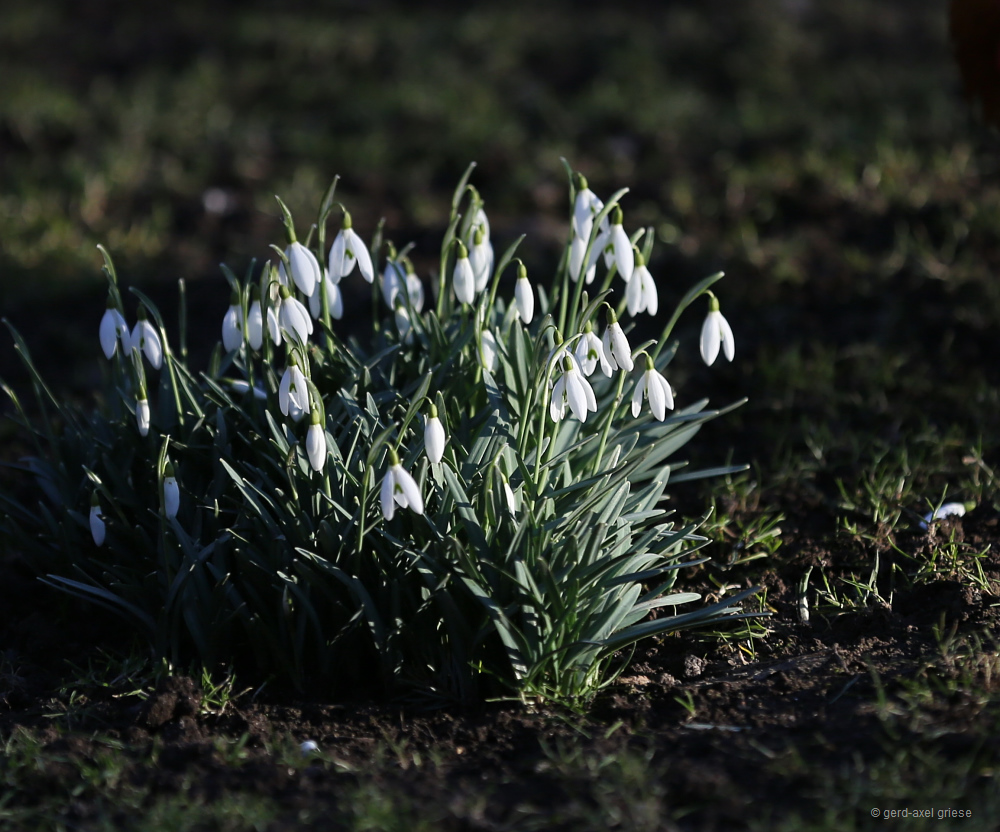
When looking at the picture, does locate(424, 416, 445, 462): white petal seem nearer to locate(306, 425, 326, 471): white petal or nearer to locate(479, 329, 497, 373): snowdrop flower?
locate(306, 425, 326, 471): white petal

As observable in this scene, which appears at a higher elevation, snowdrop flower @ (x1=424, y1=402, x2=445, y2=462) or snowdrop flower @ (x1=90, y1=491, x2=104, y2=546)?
snowdrop flower @ (x1=424, y1=402, x2=445, y2=462)

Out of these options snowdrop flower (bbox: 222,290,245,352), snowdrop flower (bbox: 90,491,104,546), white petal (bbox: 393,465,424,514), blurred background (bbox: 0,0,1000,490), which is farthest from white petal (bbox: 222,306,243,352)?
blurred background (bbox: 0,0,1000,490)

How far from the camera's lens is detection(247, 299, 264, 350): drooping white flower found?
2312 millimetres

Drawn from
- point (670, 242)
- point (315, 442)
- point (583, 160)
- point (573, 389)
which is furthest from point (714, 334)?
point (583, 160)

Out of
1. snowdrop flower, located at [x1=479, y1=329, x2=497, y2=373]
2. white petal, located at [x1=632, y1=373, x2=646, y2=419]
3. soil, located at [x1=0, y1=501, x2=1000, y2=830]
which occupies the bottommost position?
soil, located at [x1=0, y1=501, x2=1000, y2=830]

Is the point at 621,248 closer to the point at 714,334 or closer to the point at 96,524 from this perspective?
A: the point at 714,334

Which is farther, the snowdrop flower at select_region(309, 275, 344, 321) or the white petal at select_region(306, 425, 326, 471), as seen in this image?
the snowdrop flower at select_region(309, 275, 344, 321)

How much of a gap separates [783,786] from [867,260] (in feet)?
9.08

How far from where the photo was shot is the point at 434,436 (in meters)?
2.00

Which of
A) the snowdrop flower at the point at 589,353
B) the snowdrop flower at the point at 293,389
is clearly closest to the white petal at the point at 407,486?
the snowdrop flower at the point at 293,389

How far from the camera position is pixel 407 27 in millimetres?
6875

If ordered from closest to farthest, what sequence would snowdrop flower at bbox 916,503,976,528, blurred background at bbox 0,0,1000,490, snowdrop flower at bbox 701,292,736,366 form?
snowdrop flower at bbox 701,292,736,366, snowdrop flower at bbox 916,503,976,528, blurred background at bbox 0,0,1000,490

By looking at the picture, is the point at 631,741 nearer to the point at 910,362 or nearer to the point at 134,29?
the point at 910,362

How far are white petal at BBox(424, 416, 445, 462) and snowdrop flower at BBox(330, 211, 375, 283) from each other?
14.7 inches
